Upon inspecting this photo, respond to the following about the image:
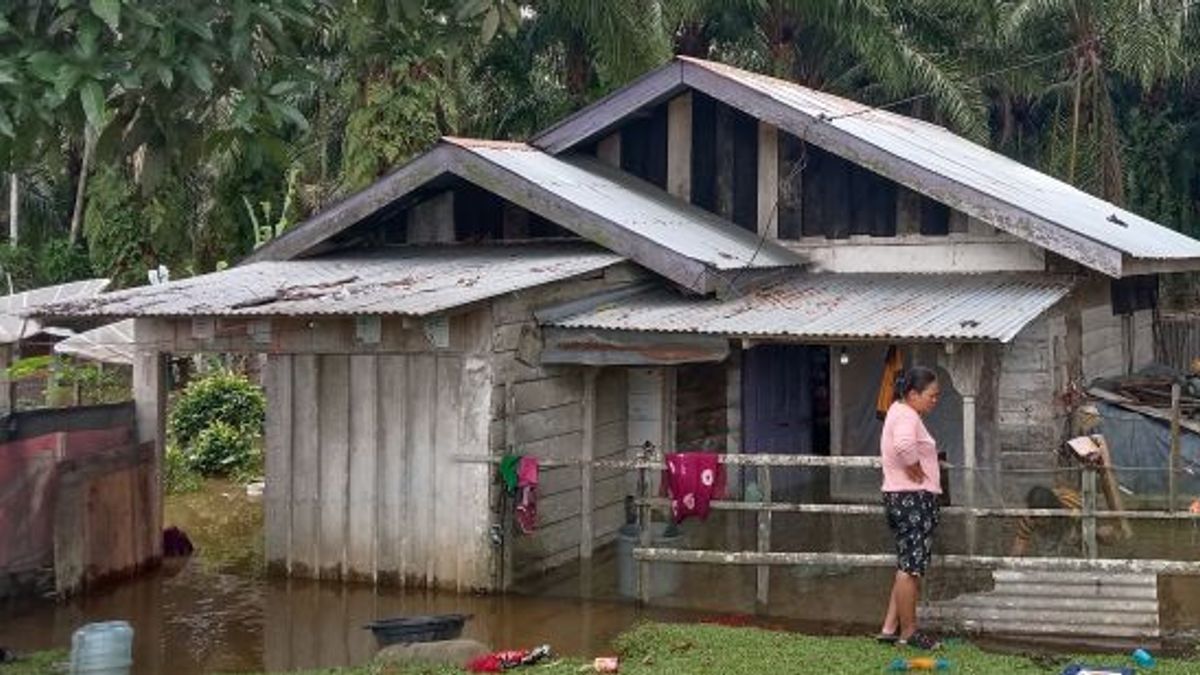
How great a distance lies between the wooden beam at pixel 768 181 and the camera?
13836 millimetres

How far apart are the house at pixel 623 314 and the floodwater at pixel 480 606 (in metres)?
0.41

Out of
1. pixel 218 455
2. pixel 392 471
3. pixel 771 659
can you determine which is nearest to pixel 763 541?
pixel 771 659

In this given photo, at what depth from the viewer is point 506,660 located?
318 inches

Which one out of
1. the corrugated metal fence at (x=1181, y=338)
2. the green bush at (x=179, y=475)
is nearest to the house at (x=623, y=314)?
the green bush at (x=179, y=475)

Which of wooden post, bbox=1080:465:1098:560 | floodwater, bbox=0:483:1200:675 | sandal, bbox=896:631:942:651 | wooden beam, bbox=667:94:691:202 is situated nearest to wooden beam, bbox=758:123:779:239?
wooden beam, bbox=667:94:691:202

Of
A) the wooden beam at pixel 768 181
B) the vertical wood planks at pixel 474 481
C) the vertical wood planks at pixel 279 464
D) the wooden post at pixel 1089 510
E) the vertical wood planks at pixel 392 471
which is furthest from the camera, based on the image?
the wooden beam at pixel 768 181

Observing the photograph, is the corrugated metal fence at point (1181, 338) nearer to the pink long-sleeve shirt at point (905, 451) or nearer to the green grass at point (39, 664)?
the pink long-sleeve shirt at point (905, 451)

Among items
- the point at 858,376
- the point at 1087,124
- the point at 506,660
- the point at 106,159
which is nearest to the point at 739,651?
the point at 506,660

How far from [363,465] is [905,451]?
4.92 metres

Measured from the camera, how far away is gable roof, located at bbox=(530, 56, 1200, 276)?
1181 centimetres

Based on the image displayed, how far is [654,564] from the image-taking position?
10258 millimetres

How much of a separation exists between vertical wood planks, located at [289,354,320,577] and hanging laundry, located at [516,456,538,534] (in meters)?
1.91

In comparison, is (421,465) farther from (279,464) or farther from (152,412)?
(152,412)

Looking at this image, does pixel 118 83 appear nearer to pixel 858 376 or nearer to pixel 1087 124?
pixel 858 376
